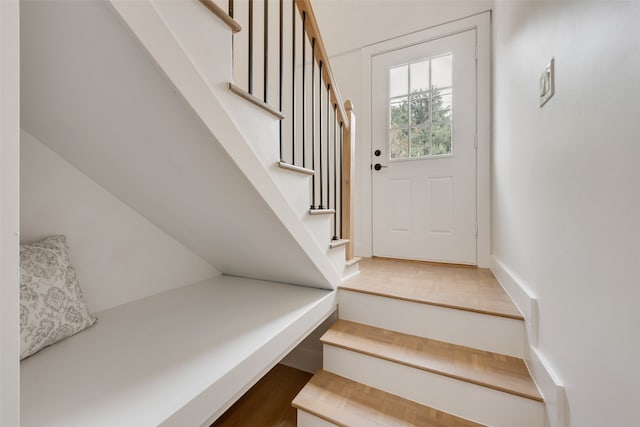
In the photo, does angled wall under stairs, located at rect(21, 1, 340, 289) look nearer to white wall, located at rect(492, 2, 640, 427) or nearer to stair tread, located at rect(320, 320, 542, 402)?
stair tread, located at rect(320, 320, 542, 402)

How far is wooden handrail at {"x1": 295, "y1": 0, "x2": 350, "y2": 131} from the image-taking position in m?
1.26

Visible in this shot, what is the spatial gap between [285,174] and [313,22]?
0.79 metres

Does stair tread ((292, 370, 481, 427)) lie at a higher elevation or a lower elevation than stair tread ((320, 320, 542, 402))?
lower

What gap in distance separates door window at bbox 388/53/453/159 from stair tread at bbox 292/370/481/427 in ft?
6.25

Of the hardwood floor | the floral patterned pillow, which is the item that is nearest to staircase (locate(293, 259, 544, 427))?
the hardwood floor

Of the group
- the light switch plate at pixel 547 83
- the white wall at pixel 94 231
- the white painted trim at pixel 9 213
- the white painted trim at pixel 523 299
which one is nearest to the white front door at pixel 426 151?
the white painted trim at pixel 523 299

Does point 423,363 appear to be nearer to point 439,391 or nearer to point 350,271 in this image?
point 439,391

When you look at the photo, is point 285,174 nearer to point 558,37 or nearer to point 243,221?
point 243,221

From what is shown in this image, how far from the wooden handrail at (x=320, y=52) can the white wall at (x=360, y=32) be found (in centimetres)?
99

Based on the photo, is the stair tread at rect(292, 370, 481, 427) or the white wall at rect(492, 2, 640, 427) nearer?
the white wall at rect(492, 2, 640, 427)

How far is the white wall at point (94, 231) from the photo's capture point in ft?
3.49

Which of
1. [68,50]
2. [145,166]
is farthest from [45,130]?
[68,50]

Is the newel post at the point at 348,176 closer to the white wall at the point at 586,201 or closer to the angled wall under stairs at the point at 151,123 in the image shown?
the angled wall under stairs at the point at 151,123

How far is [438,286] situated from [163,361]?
1.43m
